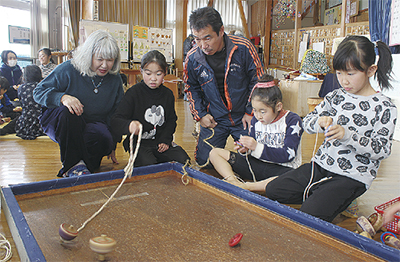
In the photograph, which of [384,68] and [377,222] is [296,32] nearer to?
[384,68]

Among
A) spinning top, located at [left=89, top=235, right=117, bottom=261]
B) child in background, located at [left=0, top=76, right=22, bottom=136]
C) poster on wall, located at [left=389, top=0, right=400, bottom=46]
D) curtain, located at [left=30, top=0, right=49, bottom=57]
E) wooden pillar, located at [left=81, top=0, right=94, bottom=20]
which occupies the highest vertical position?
wooden pillar, located at [left=81, top=0, right=94, bottom=20]

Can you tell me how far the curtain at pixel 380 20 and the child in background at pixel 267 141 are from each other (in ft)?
9.48

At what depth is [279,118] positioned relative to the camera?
1863 mm

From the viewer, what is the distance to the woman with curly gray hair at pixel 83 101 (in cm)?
189

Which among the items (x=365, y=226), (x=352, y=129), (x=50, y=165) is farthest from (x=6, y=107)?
(x=365, y=226)

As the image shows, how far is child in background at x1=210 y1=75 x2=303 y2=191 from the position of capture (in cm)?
179

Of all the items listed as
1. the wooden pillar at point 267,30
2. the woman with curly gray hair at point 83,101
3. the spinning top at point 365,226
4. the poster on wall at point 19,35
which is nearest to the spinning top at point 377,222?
the spinning top at point 365,226

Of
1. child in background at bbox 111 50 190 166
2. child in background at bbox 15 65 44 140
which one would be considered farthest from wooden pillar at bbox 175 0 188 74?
child in background at bbox 111 50 190 166

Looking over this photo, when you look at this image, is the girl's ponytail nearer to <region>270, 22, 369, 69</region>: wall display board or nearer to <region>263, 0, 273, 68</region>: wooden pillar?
<region>270, 22, 369, 69</region>: wall display board

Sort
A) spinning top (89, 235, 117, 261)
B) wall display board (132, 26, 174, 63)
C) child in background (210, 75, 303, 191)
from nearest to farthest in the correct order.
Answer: spinning top (89, 235, 117, 261) < child in background (210, 75, 303, 191) < wall display board (132, 26, 174, 63)

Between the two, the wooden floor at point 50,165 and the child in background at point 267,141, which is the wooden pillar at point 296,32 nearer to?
the wooden floor at point 50,165

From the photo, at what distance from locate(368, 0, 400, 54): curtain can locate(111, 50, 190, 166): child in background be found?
3.17 meters

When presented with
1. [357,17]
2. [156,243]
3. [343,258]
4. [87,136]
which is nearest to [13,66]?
[87,136]

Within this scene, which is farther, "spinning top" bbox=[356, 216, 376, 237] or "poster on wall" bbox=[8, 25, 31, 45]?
"poster on wall" bbox=[8, 25, 31, 45]
